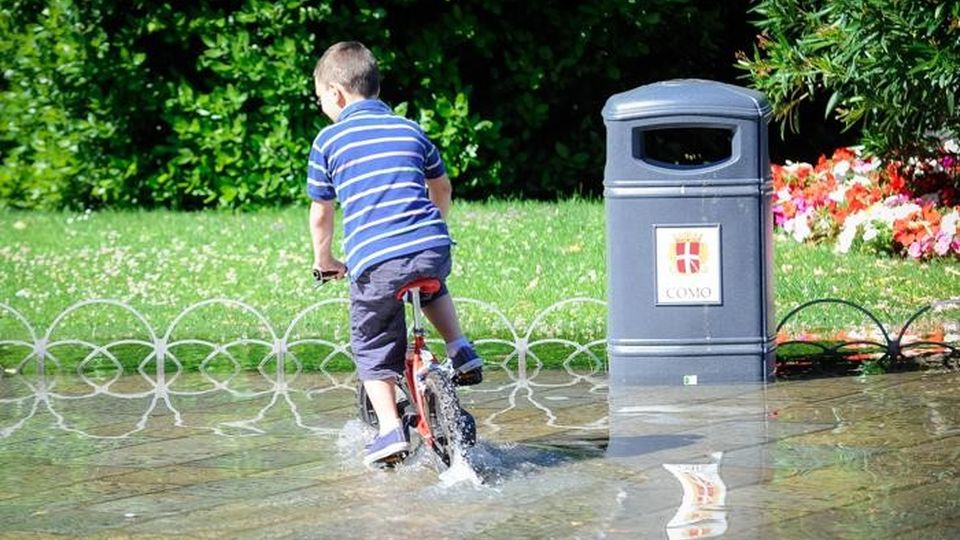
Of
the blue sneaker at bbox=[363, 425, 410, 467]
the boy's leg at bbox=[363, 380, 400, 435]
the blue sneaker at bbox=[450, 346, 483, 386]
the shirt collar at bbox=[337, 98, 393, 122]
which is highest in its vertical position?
the shirt collar at bbox=[337, 98, 393, 122]

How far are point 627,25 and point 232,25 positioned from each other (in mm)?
3552

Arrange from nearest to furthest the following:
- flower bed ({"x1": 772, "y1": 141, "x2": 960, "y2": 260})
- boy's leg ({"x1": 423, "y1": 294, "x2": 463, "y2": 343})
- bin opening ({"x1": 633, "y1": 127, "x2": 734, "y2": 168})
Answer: boy's leg ({"x1": 423, "y1": 294, "x2": 463, "y2": 343}) < flower bed ({"x1": 772, "y1": 141, "x2": 960, "y2": 260}) < bin opening ({"x1": 633, "y1": 127, "x2": 734, "y2": 168})

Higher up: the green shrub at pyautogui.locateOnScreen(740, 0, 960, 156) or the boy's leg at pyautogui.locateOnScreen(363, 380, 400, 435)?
the green shrub at pyautogui.locateOnScreen(740, 0, 960, 156)

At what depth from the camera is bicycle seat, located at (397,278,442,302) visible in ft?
19.9

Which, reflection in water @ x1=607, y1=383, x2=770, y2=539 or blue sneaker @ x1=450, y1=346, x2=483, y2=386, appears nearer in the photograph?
reflection in water @ x1=607, y1=383, x2=770, y2=539

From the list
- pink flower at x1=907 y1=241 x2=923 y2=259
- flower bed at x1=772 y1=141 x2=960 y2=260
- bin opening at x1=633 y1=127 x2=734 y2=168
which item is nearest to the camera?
pink flower at x1=907 y1=241 x2=923 y2=259

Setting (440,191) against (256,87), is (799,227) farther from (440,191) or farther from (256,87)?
(440,191)

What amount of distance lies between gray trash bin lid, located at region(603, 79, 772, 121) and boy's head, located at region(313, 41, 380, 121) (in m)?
1.92

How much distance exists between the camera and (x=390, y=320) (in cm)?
621

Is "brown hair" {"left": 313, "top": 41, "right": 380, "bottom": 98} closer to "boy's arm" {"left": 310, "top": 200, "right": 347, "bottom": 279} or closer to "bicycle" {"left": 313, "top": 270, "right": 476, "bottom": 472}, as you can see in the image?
"boy's arm" {"left": 310, "top": 200, "right": 347, "bottom": 279}

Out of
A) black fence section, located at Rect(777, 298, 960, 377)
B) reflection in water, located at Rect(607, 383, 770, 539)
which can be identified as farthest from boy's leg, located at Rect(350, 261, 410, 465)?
black fence section, located at Rect(777, 298, 960, 377)

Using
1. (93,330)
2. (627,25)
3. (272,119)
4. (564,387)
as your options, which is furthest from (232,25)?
(564,387)

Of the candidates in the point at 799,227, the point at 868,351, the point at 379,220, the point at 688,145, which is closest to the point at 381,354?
the point at 379,220

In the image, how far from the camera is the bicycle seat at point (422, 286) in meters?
6.08
